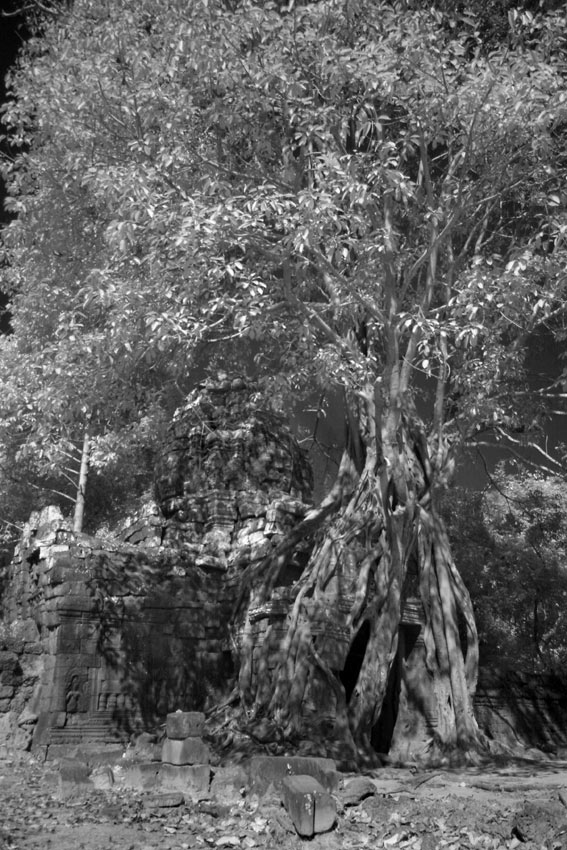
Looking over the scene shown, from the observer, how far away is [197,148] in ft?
39.2

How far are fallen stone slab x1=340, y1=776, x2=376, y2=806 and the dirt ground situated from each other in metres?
0.04

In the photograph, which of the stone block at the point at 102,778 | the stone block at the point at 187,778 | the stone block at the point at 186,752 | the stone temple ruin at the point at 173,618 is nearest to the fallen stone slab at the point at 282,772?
the stone block at the point at 187,778

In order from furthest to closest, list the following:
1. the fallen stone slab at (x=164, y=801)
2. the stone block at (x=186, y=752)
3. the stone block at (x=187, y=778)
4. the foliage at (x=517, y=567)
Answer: the foliage at (x=517, y=567)
the stone block at (x=186, y=752)
the stone block at (x=187, y=778)
the fallen stone slab at (x=164, y=801)

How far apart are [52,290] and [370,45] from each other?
8.14m

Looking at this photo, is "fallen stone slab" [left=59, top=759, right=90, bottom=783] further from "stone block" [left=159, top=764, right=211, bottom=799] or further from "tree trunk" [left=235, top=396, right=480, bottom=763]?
"tree trunk" [left=235, top=396, right=480, bottom=763]

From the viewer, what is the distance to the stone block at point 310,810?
6754 millimetres

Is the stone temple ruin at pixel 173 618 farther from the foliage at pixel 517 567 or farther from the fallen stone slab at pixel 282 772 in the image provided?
the foliage at pixel 517 567

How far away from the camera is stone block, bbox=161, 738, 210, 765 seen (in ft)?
29.7

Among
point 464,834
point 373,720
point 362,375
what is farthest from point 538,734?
point 464,834

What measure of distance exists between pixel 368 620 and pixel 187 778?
13.9 ft

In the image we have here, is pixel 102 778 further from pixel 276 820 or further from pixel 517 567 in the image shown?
pixel 517 567

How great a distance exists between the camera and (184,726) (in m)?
9.25

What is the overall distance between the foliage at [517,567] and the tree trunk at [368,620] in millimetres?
7098

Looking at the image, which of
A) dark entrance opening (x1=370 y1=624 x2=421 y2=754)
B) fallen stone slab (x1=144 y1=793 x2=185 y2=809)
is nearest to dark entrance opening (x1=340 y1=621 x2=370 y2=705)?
dark entrance opening (x1=370 y1=624 x2=421 y2=754)
